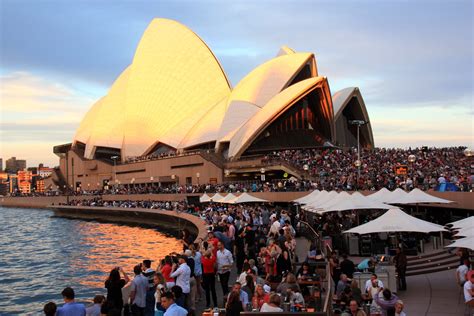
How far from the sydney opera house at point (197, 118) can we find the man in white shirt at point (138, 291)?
29.3 metres

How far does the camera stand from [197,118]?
54.6 m

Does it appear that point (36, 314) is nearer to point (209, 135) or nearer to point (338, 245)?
point (338, 245)

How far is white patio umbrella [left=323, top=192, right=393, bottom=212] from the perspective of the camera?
16.1 m

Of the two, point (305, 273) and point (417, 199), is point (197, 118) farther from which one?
point (305, 273)

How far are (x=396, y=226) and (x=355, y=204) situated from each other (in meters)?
4.11

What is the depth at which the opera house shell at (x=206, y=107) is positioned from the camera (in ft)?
147

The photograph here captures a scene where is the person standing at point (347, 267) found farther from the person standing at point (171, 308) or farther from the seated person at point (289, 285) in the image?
the person standing at point (171, 308)

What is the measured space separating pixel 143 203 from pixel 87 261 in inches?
917

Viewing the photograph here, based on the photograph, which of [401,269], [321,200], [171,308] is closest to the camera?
[171,308]

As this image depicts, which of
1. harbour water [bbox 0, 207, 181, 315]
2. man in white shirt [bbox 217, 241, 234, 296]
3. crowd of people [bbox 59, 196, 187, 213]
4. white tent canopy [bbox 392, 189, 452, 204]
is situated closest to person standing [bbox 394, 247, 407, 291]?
man in white shirt [bbox 217, 241, 234, 296]

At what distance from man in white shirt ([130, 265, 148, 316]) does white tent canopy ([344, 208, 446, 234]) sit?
567 cm

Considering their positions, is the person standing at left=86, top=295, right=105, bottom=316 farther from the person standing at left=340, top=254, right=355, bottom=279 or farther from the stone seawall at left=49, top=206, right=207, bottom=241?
the stone seawall at left=49, top=206, right=207, bottom=241

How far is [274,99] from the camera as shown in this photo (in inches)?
1731

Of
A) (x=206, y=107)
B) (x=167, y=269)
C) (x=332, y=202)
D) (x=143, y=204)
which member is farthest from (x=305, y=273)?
(x=206, y=107)
